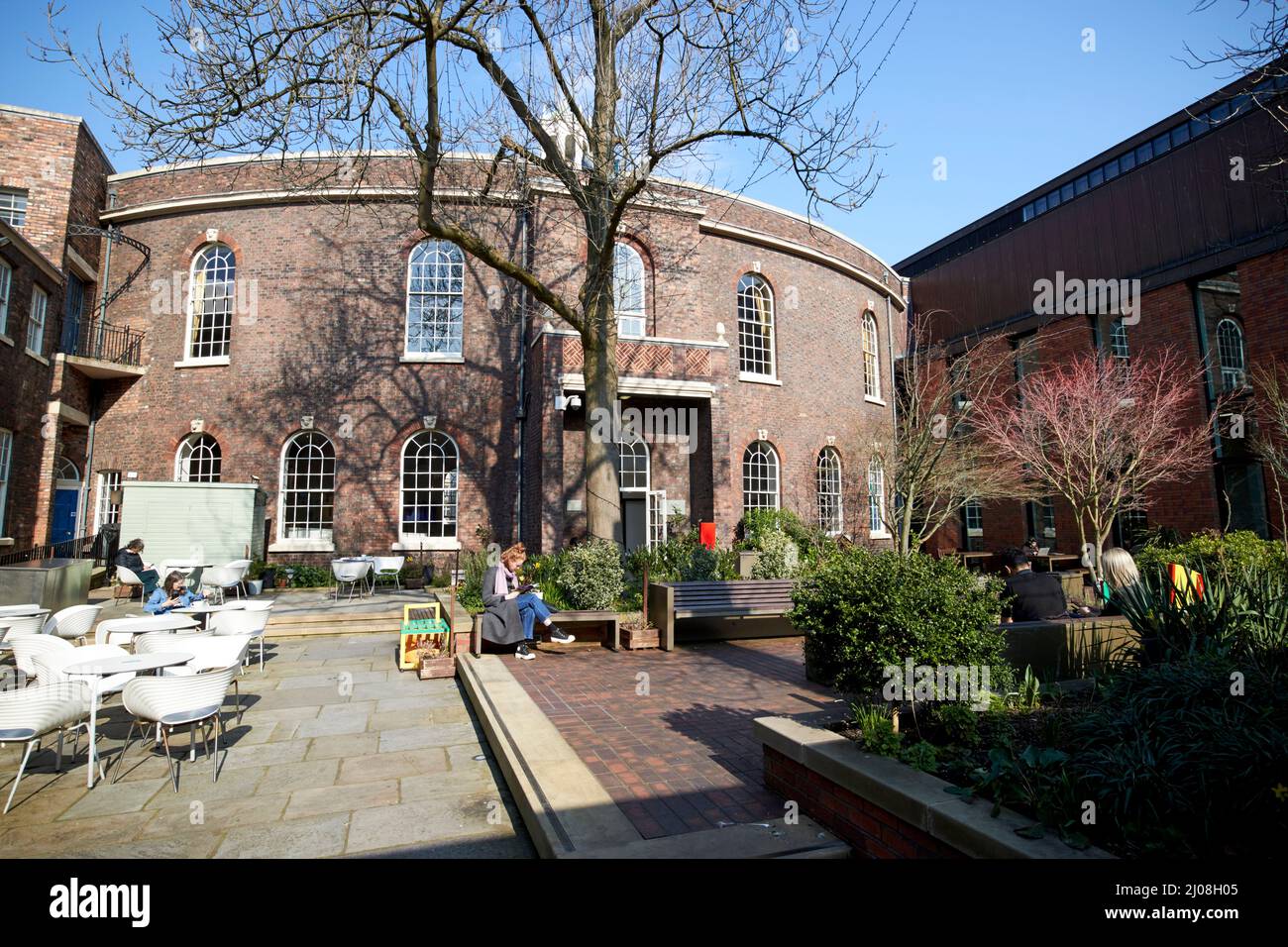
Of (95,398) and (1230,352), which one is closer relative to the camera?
(1230,352)

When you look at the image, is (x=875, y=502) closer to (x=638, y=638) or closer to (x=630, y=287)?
(x=630, y=287)

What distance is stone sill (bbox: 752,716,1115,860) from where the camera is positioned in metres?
2.41

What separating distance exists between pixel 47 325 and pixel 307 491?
6716mm

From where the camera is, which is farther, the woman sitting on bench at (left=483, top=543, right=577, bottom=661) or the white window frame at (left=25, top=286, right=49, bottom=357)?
the white window frame at (left=25, top=286, right=49, bottom=357)

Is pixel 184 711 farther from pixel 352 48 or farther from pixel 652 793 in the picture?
pixel 352 48

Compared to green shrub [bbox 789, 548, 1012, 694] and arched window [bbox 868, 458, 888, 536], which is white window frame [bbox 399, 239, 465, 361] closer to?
arched window [bbox 868, 458, 888, 536]

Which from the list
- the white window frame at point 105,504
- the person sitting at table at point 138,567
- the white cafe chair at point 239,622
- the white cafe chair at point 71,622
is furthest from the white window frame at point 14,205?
the white cafe chair at point 239,622

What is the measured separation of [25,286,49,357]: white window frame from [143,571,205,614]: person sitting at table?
9.44 meters

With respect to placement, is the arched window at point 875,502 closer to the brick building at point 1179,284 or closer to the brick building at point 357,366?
the brick building at point 1179,284

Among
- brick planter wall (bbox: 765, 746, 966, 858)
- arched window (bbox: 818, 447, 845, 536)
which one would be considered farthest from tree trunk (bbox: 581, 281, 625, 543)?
arched window (bbox: 818, 447, 845, 536)

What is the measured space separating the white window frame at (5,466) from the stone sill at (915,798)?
1758 cm

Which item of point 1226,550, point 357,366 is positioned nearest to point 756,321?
point 357,366

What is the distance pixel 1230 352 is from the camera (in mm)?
16500
